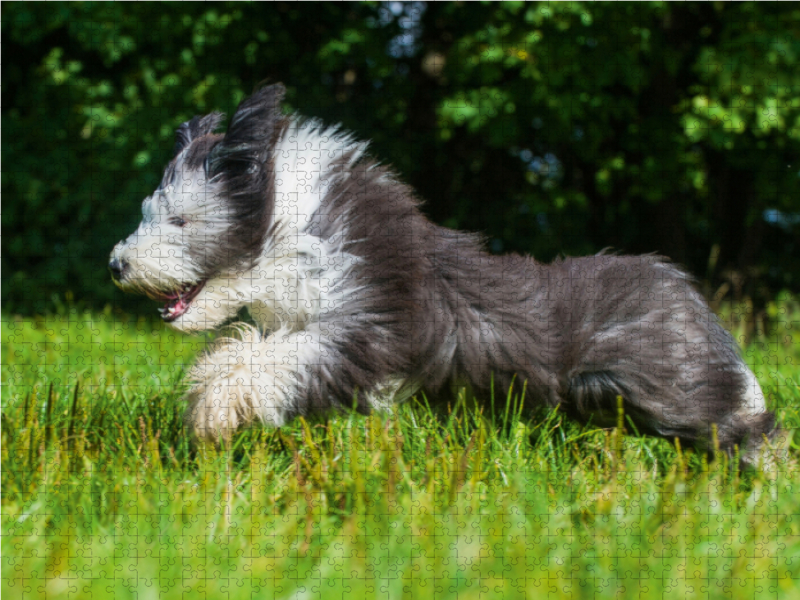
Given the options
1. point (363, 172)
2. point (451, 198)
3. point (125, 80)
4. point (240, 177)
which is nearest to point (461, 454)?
point (363, 172)

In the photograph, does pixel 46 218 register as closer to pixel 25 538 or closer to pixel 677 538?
pixel 25 538

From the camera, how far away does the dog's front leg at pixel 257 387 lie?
270 cm

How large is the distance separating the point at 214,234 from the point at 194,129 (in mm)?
770

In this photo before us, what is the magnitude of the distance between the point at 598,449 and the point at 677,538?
98cm

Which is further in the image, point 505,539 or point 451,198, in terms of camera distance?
point 451,198

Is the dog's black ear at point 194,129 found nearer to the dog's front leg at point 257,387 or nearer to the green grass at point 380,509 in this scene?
the green grass at point 380,509

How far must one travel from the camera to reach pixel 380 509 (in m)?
2.23

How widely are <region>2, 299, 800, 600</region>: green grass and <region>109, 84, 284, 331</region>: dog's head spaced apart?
38 centimetres

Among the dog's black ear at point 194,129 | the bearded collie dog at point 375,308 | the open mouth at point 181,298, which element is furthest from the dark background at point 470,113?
the open mouth at point 181,298

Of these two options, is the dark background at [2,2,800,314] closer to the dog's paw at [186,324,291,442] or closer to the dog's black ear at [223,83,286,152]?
the dog's black ear at [223,83,286,152]

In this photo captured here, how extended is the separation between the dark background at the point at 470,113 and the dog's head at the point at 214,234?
3333 mm

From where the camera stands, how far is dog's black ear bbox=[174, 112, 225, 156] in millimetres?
3455

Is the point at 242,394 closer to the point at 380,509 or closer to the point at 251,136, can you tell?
the point at 380,509

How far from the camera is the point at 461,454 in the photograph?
104 inches
